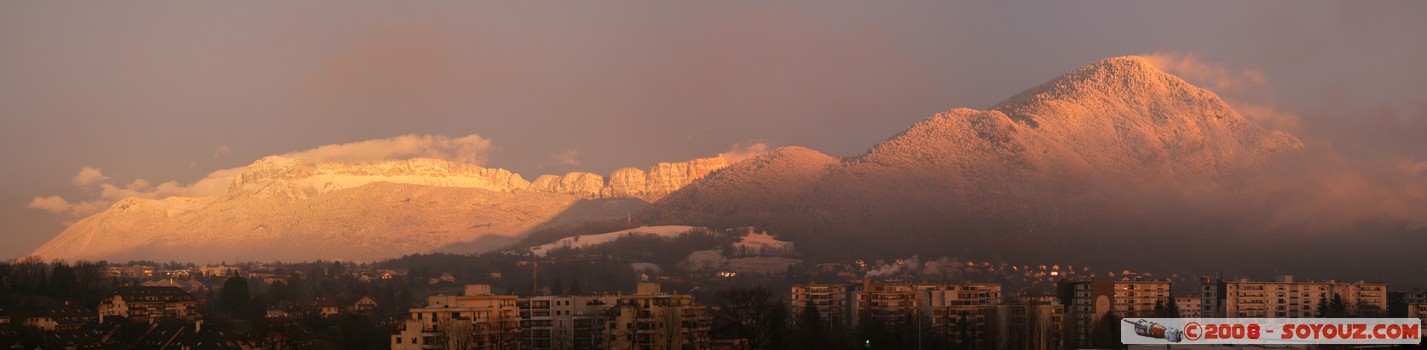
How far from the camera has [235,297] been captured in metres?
119

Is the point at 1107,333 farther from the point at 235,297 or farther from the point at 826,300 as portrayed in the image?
the point at 235,297

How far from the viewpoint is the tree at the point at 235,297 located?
118 meters

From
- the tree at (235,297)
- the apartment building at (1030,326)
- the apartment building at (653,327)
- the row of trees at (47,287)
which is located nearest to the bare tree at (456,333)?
the apartment building at (653,327)

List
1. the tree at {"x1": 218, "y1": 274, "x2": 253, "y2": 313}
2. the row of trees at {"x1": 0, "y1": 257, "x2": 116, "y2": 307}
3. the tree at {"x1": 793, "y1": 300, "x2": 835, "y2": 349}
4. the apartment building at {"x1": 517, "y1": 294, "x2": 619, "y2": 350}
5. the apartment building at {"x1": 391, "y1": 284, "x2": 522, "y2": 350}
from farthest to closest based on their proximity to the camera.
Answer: the tree at {"x1": 218, "y1": 274, "x2": 253, "y2": 313} → the row of trees at {"x1": 0, "y1": 257, "x2": 116, "y2": 307} → the apartment building at {"x1": 517, "y1": 294, "x2": 619, "y2": 350} → the tree at {"x1": 793, "y1": 300, "x2": 835, "y2": 349} → the apartment building at {"x1": 391, "y1": 284, "x2": 522, "y2": 350}

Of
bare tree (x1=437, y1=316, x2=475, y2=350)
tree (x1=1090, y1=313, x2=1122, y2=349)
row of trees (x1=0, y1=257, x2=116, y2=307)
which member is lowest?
tree (x1=1090, y1=313, x2=1122, y2=349)

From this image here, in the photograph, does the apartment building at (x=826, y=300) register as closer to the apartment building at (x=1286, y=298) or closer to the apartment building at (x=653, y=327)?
the apartment building at (x=1286, y=298)

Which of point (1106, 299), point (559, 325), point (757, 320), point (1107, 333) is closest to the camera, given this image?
point (757, 320)

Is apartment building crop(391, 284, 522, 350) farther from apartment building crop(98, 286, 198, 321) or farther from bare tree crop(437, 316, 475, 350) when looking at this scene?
apartment building crop(98, 286, 198, 321)

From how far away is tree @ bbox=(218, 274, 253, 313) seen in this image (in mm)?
118375

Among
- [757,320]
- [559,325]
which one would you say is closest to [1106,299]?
[757,320]

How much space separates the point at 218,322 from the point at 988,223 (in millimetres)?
110017

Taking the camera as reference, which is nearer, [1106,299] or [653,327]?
[653,327]

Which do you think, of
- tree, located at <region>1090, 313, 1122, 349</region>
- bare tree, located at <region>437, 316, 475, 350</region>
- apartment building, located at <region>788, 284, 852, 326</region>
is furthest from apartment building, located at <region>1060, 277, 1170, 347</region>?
bare tree, located at <region>437, 316, 475, 350</region>

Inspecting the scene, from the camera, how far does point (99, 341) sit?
93250mm
